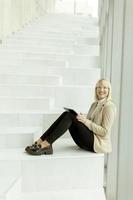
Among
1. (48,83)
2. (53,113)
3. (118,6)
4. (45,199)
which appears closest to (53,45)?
(48,83)

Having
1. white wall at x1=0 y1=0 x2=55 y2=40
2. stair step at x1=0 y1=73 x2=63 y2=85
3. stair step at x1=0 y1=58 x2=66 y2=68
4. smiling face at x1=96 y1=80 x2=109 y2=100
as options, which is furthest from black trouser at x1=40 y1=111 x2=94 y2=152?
white wall at x1=0 y1=0 x2=55 y2=40

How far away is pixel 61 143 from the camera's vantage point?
4727 mm

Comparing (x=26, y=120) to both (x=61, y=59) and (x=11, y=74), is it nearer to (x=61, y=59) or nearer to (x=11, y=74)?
(x=11, y=74)

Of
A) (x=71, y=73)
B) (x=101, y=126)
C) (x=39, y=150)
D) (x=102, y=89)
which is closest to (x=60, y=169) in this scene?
(x=39, y=150)

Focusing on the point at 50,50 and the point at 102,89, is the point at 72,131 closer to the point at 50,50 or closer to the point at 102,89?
the point at 102,89

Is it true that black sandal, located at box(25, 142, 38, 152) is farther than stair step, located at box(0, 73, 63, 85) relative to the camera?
No

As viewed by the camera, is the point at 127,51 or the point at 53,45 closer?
the point at 127,51

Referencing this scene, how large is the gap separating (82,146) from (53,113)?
848 millimetres

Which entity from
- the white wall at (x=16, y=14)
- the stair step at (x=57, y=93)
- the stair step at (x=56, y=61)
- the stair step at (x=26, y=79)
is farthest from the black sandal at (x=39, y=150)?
the white wall at (x=16, y=14)

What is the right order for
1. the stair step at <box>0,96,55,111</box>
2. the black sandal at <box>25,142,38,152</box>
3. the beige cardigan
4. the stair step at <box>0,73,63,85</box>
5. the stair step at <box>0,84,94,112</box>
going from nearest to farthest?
the beige cardigan < the black sandal at <box>25,142,38,152</box> < the stair step at <box>0,96,55,111</box> < the stair step at <box>0,84,94,112</box> < the stair step at <box>0,73,63,85</box>

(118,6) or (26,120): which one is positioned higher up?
(118,6)

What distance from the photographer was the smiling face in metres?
4.03

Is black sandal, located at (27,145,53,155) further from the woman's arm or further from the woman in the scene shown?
the woman's arm

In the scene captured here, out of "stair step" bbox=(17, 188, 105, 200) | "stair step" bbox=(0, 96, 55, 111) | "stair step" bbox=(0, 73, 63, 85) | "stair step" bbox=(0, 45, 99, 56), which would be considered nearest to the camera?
"stair step" bbox=(17, 188, 105, 200)
